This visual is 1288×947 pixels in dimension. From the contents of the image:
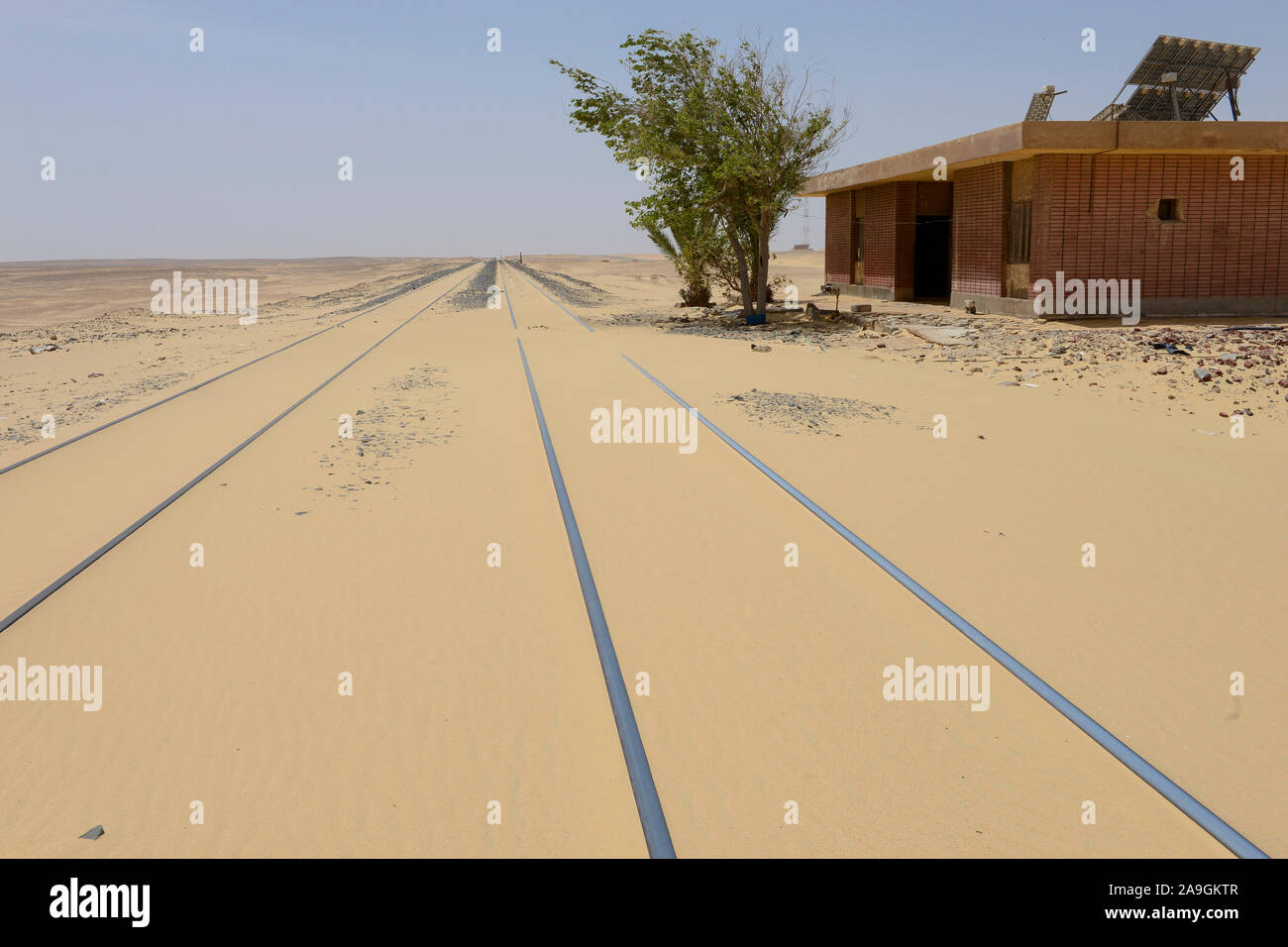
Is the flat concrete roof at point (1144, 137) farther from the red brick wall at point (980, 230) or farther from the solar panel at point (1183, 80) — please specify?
the solar panel at point (1183, 80)

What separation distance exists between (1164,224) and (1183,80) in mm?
6455

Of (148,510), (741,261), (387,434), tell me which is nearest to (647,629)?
(148,510)

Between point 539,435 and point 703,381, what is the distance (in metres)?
5.13

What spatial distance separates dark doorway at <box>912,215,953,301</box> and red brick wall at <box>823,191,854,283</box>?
2813 mm

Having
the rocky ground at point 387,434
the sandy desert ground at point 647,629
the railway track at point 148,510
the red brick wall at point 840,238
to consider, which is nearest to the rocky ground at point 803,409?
the sandy desert ground at point 647,629

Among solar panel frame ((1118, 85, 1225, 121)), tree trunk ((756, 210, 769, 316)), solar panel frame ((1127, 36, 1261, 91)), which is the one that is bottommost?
tree trunk ((756, 210, 769, 316))

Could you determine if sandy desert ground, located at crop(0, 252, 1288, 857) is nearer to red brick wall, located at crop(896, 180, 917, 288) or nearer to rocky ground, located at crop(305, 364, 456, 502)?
rocky ground, located at crop(305, 364, 456, 502)

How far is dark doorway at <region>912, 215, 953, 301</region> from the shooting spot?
30.5 meters

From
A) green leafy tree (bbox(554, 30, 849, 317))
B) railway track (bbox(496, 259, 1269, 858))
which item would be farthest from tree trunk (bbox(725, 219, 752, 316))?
railway track (bbox(496, 259, 1269, 858))

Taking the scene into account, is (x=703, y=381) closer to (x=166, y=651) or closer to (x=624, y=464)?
(x=624, y=464)

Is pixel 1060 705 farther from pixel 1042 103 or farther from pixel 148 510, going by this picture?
pixel 1042 103

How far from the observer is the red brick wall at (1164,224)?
2164 cm

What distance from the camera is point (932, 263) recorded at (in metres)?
31.3

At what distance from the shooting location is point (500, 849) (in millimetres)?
3641
